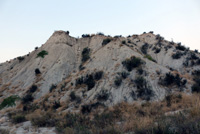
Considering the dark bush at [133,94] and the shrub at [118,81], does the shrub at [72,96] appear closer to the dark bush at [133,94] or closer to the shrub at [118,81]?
the shrub at [118,81]

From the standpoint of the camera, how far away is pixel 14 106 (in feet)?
67.6

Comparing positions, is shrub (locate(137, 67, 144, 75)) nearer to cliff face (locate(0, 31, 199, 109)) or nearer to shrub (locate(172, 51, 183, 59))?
cliff face (locate(0, 31, 199, 109))

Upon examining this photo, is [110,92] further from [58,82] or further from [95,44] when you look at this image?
[95,44]

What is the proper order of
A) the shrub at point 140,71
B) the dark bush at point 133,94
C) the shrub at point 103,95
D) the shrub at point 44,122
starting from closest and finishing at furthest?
the shrub at point 44,122 → the dark bush at point 133,94 → the shrub at point 103,95 → the shrub at point 140,71

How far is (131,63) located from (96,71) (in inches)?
219

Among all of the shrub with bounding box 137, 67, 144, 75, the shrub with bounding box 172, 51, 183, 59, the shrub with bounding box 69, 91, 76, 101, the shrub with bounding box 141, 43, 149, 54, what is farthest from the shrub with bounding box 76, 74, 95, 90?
the shrub with bounding box 141, 43, 149, 54

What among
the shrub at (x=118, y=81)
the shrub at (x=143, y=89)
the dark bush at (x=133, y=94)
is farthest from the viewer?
the shrub at (x=118, y=81)

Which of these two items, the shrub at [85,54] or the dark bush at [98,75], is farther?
the shrub at [85,54]

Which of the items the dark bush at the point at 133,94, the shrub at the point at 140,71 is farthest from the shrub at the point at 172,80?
the dark bush at the point at 133,94

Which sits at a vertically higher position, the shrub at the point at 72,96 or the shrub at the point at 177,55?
the shrub at the point at 177,55

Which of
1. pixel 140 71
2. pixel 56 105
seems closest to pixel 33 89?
pixel 56 105

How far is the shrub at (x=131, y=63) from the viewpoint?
2187cm

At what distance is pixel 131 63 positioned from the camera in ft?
73.4

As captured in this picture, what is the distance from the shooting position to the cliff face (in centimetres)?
1822
